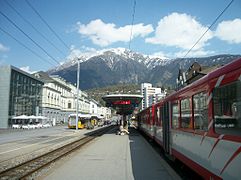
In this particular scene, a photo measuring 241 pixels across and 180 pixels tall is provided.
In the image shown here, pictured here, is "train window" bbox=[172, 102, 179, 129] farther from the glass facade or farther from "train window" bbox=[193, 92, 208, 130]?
the glass facade

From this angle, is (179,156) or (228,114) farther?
(179,156)

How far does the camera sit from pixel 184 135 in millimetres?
8711

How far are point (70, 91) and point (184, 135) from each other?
9605 centimetres

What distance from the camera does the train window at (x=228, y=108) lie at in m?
4.80

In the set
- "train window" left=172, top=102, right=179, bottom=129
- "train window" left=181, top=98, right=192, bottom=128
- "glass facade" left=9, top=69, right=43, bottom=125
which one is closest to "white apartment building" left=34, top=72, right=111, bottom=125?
"glass facade" left=9, top=69, right=43, bottom=125

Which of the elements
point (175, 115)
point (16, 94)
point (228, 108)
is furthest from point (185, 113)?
point (16, 94)

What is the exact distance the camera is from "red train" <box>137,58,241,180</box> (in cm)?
482

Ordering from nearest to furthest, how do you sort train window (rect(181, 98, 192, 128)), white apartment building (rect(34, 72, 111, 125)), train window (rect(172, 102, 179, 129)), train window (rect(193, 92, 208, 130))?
train window (rect(193, 92, 208, 130)), train window (rect(181, 98, 192, 128)), train window (rect(172, 102, 179, 129)), white apartment building (rect(34, 72, 111, 125))

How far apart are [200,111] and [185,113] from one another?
1.83 metres

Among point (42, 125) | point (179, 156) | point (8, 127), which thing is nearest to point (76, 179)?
point (179, 156)

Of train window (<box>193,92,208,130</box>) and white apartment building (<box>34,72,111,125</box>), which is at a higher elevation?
white apartment building (<box>34,72,111,125</box>)

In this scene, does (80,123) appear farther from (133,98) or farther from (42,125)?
(133,98)

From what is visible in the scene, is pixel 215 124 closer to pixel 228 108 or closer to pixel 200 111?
pixel 228 108

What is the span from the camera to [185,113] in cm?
874
